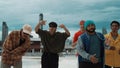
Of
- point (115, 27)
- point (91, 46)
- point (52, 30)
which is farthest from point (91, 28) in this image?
point (52, 30)

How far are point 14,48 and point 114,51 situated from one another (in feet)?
5.50

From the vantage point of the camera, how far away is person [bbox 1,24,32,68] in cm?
673

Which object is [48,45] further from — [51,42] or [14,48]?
[14,48]

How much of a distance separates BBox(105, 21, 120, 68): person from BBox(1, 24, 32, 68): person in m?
1.35

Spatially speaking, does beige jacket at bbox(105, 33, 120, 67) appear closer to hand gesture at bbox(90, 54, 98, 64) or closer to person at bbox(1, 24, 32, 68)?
hand gesture at bbox(90, 54, 98, 64)

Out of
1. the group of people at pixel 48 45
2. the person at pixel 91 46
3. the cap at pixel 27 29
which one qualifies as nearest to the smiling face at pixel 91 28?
the person at pixel 91 46

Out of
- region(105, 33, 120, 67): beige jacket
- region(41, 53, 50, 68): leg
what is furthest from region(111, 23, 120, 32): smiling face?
region(41, 53, 50, 68): leg

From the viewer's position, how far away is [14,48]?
677 centimetres

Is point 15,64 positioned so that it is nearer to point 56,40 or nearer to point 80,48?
point 56,40

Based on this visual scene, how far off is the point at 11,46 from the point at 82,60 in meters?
1.39

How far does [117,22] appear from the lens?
661 cm

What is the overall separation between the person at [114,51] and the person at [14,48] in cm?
135

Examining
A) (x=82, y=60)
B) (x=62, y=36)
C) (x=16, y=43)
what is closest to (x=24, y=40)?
(x=16, y=43)

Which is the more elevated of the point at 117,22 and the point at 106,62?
the point at 117,22
